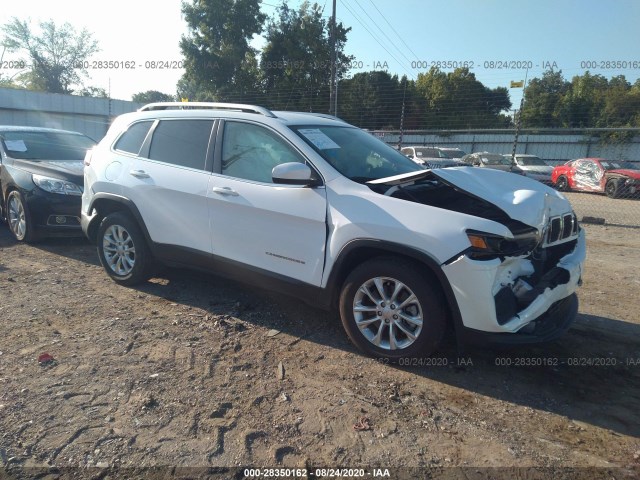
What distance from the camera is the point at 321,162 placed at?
373cm

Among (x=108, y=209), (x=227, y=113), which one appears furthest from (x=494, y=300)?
(x=108, y=209)

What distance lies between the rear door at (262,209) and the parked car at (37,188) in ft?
10.9

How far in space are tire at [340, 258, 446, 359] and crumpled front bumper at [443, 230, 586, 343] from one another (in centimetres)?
21

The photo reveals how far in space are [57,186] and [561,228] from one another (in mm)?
6137

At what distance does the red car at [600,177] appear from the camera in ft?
54.7

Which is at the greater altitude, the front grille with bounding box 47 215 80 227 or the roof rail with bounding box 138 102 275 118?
the roof rail with bounding box 138 102 275 118

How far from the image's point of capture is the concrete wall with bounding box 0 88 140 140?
89.3ft

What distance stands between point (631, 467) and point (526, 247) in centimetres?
139

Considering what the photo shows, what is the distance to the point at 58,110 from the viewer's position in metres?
28.5

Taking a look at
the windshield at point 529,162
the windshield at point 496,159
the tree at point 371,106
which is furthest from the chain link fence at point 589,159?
the windshield at point 496,159

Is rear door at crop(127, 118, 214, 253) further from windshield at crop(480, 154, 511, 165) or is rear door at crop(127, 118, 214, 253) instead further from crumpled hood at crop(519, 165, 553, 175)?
crumpled hood at crop(519, 165, 553, 175)

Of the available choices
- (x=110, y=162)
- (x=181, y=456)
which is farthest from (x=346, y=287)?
(x=110, y=162)

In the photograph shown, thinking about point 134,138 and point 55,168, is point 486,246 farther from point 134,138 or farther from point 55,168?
point 55,168

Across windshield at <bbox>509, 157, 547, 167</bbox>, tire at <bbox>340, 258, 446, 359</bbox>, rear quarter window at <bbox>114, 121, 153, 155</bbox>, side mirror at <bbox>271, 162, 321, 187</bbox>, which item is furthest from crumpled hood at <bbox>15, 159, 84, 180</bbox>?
windshield at <bbox>509, 157, 547, 167</bbox>
